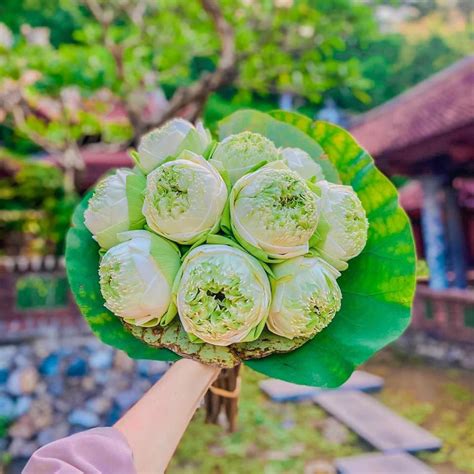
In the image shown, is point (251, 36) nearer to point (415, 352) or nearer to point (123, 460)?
point (415, 352)

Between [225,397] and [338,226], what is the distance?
1.66 feet

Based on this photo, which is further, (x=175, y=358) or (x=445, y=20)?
(x=445, y=20)

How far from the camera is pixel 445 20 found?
20.1m

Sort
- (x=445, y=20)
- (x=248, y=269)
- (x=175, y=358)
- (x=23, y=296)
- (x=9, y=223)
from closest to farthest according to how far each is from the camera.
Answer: (x=248, y=269) → (x=175, y=358) → (x=23, y=296) → (x=9, y=223) → (x=445, y=20)

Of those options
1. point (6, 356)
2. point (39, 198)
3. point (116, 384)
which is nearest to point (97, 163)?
point (39, 198)

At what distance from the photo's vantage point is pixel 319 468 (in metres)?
3.18

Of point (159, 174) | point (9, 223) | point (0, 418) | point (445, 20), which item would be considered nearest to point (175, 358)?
point (159, 174)

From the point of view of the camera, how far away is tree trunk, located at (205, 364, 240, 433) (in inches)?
39.6

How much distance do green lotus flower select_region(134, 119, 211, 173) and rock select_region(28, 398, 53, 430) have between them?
3.78 metres

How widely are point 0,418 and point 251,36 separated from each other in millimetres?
4301

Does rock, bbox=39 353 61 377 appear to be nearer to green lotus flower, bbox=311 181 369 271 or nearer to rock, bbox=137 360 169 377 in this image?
rock, bbox=137 360 169 377

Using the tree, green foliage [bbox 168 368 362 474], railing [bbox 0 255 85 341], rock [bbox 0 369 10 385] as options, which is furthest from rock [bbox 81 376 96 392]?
the tree

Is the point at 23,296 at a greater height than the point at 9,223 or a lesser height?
lesser

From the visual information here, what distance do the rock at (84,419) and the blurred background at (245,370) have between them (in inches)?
0.5
